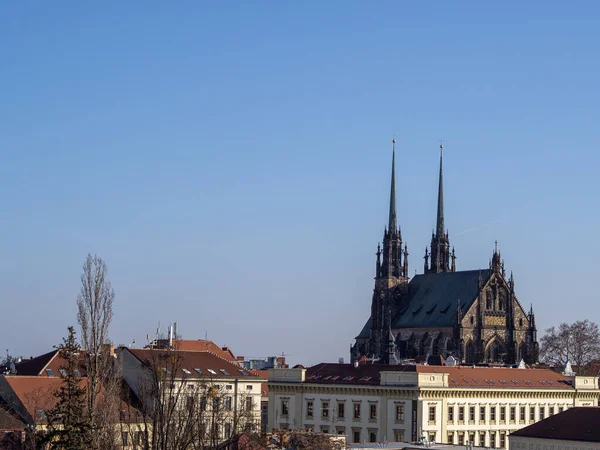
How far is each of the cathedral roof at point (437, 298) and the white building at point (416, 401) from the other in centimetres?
4491

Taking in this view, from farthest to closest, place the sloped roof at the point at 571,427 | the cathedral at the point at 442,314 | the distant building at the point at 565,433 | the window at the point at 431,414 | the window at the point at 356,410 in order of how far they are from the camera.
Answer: the cathedral at the point at 442,314
the window at the point at 356,410
the window at the point at 431,414
the sloped roof at the point at 571,427
the distant building at the point at 565,433

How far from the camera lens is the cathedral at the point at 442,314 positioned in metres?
165

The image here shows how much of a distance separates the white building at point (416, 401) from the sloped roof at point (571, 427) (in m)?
11.6

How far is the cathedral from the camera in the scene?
165 meters

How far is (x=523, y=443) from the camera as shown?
95.9 metres

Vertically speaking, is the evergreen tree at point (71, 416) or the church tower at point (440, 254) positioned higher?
the church tower at point (440, 254)

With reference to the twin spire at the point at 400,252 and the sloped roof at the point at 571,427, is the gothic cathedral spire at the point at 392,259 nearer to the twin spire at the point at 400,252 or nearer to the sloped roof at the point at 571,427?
the twin spire at the point at 400,252

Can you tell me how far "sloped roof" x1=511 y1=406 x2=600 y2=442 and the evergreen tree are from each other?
1605 inches

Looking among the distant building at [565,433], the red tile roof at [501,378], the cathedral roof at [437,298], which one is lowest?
the distant building at [565,433]

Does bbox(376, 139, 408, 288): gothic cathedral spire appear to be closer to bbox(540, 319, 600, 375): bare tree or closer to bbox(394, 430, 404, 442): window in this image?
bbox(540, 319, 600, 375): bare tree

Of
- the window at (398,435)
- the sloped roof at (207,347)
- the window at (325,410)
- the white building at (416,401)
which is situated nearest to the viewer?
the window at (398,435)

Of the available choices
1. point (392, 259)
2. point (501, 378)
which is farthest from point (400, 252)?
point (501, 378)

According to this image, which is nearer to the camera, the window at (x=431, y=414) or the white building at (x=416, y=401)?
the window at (x=431, y=414)

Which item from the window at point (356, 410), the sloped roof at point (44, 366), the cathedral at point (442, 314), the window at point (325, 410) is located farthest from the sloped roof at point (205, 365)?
the cathedral at point (442, 314)
